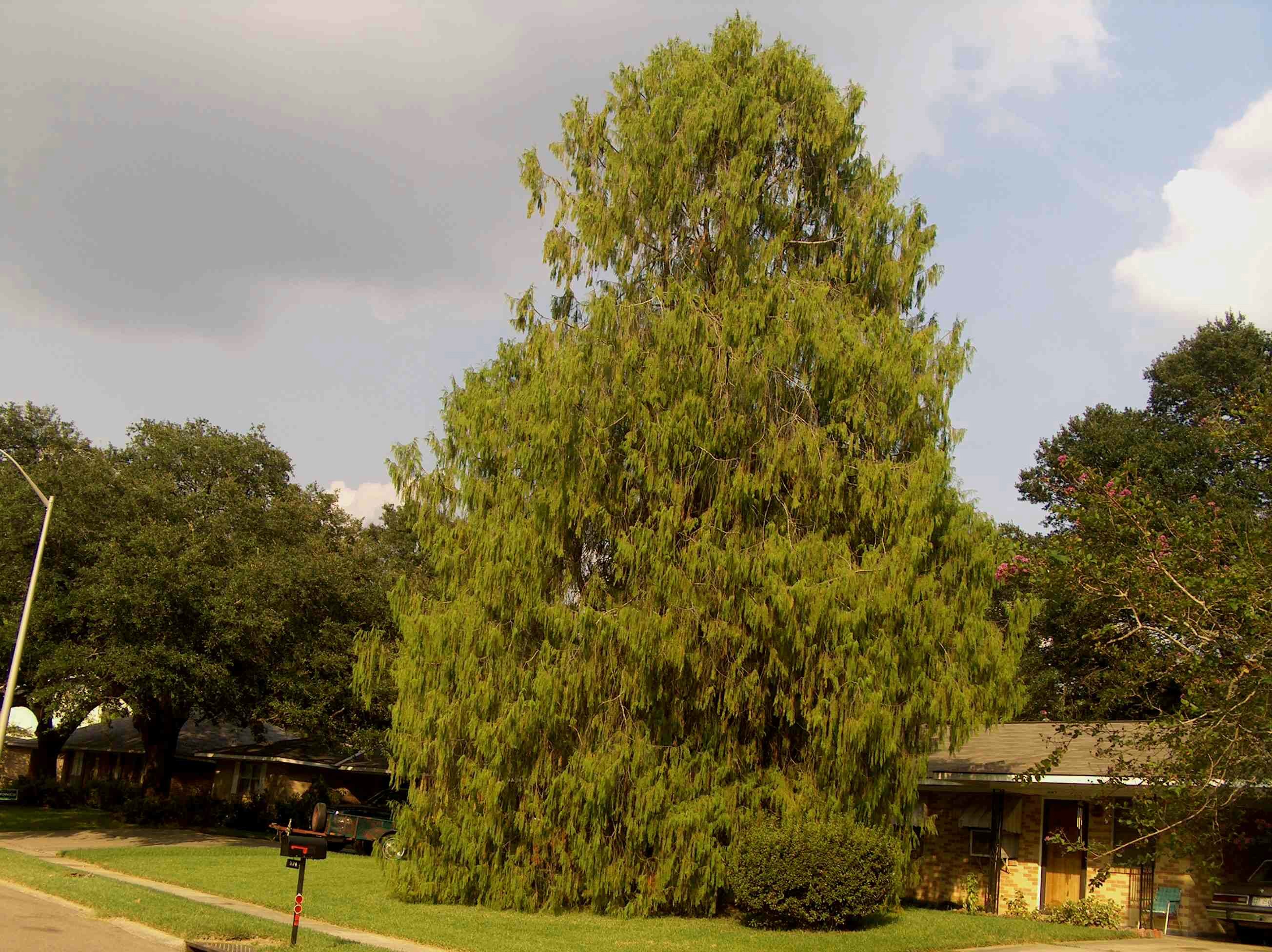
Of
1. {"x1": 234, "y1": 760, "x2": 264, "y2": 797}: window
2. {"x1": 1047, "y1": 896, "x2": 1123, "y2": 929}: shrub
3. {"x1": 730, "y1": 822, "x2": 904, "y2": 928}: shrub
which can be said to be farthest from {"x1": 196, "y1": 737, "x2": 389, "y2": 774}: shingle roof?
{"x1": 1047, "y1": 896, "x2": 1123, "y2": 929}: shrub

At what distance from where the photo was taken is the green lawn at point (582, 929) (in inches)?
543

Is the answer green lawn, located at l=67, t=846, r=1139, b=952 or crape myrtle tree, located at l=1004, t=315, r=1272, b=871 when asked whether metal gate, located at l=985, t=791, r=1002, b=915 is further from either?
crape myrtle tree, located at l=1004, t=315, r=1272, b=871

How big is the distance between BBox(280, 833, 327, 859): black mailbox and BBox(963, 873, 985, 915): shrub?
12391mm

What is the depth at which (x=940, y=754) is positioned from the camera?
72.5 feet

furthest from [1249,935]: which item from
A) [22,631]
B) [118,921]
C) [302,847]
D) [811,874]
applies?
[22,631]

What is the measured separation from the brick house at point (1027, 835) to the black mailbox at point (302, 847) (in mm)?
9605

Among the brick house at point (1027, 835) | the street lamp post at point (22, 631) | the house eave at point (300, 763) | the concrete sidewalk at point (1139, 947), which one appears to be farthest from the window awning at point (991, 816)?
the house eave at point (300, 763)

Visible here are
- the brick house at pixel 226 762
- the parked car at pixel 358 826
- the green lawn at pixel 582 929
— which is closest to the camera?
the green lawn at pixel 582 929

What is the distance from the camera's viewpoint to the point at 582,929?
15.1 m

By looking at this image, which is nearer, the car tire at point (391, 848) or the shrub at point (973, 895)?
the car tire at point (391, 848)

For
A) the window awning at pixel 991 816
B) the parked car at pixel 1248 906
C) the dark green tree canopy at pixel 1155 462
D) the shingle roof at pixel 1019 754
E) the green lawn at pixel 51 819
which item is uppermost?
the dark green tree canopy at pixel 1155 462

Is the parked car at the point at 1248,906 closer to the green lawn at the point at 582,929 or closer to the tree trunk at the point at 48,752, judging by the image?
the green lawn at the point at 582,929

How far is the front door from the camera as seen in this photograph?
781 inches

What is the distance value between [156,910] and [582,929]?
5.67 metres
